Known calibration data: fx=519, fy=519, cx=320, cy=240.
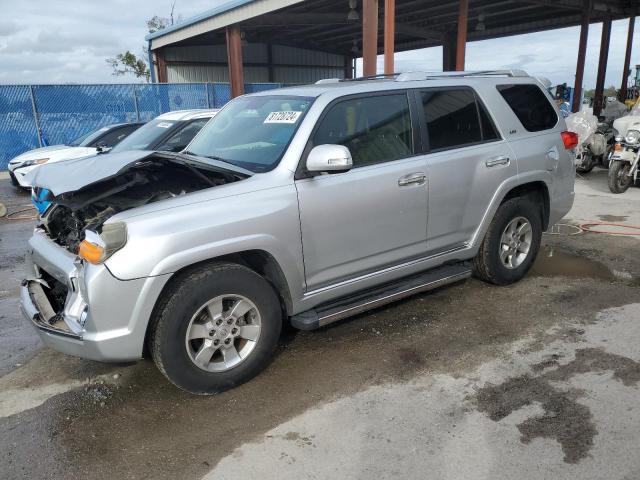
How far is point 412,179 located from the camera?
3.91 meters

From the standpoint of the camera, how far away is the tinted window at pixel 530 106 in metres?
4.77

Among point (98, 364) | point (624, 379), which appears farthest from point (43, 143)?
point (624, 379)

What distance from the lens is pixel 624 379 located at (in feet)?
10.9

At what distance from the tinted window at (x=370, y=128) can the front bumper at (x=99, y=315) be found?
5.07 feet

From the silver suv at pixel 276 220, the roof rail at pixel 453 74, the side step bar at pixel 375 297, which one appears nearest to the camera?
the silver suv at pixel 276 220

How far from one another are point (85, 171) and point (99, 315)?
1066mm

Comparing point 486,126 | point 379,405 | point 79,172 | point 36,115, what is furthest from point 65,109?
point 379,405

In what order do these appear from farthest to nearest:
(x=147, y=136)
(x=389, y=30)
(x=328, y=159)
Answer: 1. (x=389, y=30)
2. (x=147, y=136)
3. (x=328, y=159)

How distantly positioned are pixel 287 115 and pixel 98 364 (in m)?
2.29

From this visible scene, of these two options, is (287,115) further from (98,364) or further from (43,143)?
(43,143)

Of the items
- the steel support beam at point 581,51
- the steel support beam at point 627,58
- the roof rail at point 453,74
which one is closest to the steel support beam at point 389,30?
Result: the roof rail at point 453,74

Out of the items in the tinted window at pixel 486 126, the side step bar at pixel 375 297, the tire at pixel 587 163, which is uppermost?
the tinted window at pixel 486 126

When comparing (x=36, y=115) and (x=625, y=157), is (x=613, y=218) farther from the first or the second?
(x=36, y=115)

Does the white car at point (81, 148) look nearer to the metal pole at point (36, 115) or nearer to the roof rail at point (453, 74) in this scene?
the metal pole at point (36, 115)
